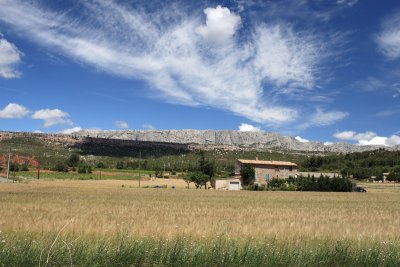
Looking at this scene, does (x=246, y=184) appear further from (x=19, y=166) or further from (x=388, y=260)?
(x=388, y=260)

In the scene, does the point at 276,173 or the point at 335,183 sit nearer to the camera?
the point at 335,183

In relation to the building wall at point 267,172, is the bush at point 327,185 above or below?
below

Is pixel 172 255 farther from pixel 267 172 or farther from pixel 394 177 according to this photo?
pixel 394 177

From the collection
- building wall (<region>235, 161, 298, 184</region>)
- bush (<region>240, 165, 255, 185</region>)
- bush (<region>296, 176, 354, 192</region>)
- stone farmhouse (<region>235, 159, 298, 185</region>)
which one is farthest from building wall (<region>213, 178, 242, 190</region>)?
bush (<region>296, 176, 354, 192</region>)

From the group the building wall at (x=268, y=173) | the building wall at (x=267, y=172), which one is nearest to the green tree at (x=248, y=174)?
the building wall at (x=267, y=172)

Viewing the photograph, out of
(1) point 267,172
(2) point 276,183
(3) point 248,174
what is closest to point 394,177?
(1) point 267,172

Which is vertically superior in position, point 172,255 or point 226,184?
point 226,184

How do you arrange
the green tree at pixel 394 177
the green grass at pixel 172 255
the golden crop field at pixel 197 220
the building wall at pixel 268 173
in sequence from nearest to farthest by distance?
the green grass at pixel 172 255 → the golden crop field at pixel 197 220 → the building wall at pixel 268 173 → the green tree at pixel 394 177

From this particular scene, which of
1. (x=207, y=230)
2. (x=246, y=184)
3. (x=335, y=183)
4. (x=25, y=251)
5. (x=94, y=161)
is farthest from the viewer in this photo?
(x=94, y=161)

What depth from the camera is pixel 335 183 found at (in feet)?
289

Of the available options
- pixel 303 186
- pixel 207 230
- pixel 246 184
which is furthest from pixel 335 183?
pixel 207 230

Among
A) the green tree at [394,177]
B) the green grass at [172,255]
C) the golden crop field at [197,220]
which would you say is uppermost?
the green tree at [394,177]

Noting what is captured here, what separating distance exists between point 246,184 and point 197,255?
91.4 metres

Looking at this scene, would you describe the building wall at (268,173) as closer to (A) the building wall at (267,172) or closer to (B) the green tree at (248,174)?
(A) the building wall at (267,172)
